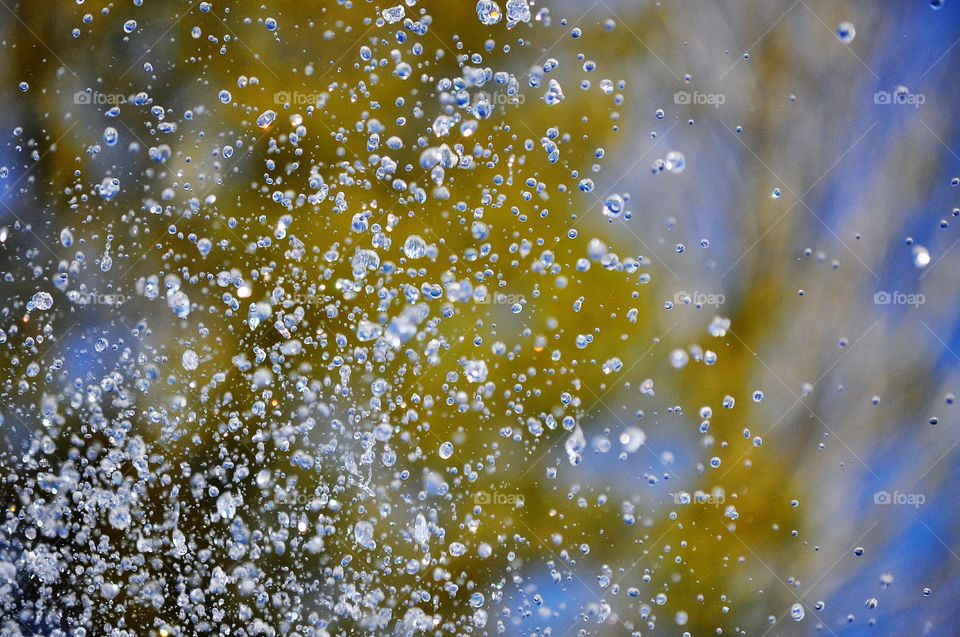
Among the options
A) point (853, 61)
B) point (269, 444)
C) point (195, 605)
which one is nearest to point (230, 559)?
point (195, 605)

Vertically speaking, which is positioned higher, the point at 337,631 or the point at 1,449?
the point at 1,449

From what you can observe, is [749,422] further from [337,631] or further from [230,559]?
[230,559]

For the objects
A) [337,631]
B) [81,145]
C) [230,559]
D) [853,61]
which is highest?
[853,61]
